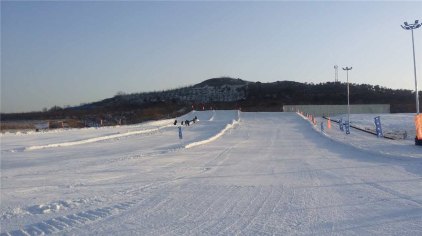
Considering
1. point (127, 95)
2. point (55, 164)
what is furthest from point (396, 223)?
point (127, 95)

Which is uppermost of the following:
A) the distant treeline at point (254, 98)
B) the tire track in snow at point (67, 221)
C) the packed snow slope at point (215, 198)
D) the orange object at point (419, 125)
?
the distant treeline at point (254, 98)

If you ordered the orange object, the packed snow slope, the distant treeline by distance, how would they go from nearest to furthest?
the packed snow slope, the orange object, the distant treeline

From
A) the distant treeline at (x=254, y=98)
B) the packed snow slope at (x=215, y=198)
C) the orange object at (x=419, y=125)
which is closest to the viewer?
the packed snow slope at (x=215, y=198)

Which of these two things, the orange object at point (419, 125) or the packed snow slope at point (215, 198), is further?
the orange object at point (419, 125)

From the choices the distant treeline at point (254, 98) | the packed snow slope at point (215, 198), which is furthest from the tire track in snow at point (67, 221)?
the distant treeline at point (254, 98)

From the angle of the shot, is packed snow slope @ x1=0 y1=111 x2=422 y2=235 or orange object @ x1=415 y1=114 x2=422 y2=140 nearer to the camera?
packed snow slope @ x1=0 y1=111 x2=422 y2=235

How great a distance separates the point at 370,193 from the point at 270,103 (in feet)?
321

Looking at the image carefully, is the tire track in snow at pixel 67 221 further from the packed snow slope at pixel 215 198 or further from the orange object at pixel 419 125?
the orange object at pixel 419 125

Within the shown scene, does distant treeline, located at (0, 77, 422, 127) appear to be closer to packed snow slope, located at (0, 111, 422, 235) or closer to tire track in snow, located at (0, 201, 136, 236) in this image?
packed snow slope, located at (0, 111, 422, 235)

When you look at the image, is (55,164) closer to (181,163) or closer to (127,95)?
(181,163)

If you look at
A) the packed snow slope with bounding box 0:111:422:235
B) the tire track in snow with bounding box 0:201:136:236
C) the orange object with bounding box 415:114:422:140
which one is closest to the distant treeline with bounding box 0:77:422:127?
the orange object with bounding box 415:114:422:140

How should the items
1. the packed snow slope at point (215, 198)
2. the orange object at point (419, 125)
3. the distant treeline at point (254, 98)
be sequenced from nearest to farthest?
the packed snow slope at point (215, 198)
the orange object at point (419, 125)
the distant treeline at point (254, 98)

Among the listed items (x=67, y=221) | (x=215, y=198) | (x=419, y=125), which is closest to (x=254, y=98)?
(x=419, y=125)

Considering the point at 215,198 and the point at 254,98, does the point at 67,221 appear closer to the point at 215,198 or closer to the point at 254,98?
the point at 215,198
